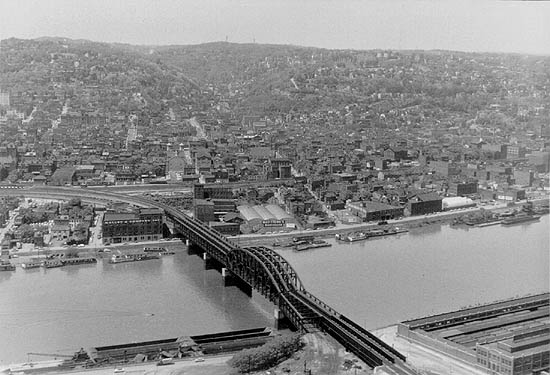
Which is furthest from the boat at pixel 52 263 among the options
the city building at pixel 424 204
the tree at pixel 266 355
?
the city building at pixel 424 204

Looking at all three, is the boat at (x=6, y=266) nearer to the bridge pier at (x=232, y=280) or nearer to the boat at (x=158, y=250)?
the boat at (x=158, y=250)

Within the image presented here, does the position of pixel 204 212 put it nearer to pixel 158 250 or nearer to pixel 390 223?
pixel 158 250

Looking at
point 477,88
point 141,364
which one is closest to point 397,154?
point 477,88

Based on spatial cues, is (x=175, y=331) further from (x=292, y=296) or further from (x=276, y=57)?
(x=276, y=57)

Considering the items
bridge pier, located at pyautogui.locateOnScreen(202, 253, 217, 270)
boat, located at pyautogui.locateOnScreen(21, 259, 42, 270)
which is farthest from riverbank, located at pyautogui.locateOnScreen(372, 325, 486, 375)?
boat, located at pyautogui.locateOnScreen(21, 259, 42, 270)

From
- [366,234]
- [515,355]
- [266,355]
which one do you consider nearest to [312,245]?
[366,234]

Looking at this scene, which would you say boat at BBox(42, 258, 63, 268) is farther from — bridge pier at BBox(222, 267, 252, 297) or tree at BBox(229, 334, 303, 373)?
tree at BBox(229, 334, 303, 373)
